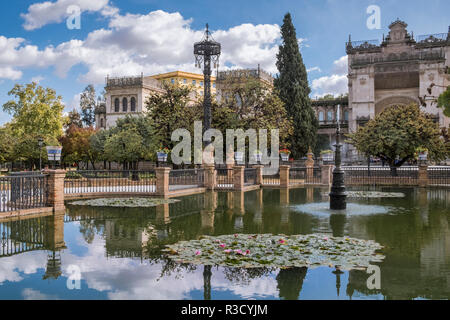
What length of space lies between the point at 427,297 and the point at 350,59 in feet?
176

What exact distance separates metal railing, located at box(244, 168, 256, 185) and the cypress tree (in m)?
17.4

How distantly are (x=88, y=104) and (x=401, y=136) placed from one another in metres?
68.8

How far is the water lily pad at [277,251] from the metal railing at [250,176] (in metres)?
16.8

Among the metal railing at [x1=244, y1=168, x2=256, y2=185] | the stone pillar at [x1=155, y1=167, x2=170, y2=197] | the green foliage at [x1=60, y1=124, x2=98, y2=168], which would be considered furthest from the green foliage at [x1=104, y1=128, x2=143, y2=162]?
the stone pillar at [x1=155, y1=167, x2=170, y2=197]

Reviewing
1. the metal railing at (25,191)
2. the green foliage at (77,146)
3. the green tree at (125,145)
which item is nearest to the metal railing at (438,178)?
the metal railing at (25,191)

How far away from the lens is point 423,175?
26.1 metres

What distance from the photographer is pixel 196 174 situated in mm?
A: 23422

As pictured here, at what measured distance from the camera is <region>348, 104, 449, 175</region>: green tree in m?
29.7

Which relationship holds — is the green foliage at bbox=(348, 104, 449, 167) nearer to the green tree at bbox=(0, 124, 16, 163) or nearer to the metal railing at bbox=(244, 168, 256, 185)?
the metal railing at bbox=(244, 168, 256, 185)

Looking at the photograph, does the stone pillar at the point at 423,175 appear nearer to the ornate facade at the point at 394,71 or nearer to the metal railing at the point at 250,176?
the metal railing at the point at 250,176

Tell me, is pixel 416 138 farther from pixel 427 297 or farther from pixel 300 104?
pixel 427 297

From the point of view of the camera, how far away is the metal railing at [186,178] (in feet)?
71.5

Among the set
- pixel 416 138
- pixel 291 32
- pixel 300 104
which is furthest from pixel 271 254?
pixel 291 32

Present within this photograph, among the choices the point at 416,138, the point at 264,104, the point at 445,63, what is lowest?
the point at 416,138
